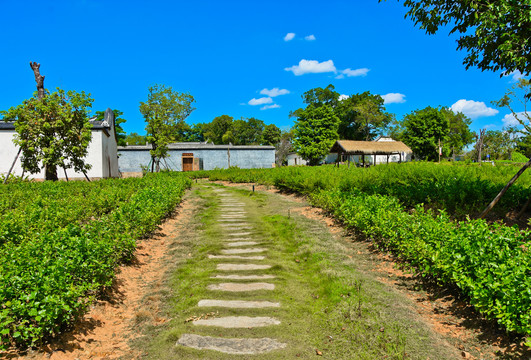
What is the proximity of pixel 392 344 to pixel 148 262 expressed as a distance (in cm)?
465

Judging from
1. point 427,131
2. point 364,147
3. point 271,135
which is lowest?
point 364,147

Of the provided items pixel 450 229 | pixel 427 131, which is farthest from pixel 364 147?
pixel 450 229

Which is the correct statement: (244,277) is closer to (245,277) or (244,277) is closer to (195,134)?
(245,277)

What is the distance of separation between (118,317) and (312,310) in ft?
8.41

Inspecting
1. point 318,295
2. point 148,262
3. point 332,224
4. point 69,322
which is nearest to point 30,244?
point 69,322

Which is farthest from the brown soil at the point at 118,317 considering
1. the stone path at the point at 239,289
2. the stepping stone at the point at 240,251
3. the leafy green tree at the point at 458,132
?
the leafy green tree at the point at 458,132

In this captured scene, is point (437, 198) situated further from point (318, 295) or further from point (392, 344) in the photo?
point (392, 344)

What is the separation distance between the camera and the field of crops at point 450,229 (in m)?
3.15

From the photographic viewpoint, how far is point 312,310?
409cm

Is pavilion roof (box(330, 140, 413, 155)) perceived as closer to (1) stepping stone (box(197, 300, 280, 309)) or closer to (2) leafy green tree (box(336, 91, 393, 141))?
(2) leafy green tree (box(336, 91, 393, 141))

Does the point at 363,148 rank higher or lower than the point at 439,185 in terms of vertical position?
higher

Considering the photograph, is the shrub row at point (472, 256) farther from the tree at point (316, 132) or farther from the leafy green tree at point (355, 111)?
the leafy green tree at point (355, 111)

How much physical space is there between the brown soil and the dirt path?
14 millimetres

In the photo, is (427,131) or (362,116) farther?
(362,116)
